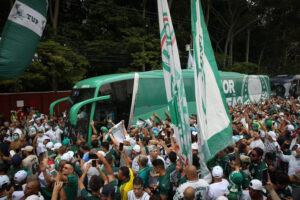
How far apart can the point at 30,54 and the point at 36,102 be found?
13465 millimetres

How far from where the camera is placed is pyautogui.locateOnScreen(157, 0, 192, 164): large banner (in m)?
3.72

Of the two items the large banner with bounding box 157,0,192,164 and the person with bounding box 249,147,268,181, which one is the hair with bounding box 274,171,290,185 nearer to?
the person with bounding box 249,147,268,181

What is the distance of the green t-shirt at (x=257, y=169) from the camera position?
4152mm

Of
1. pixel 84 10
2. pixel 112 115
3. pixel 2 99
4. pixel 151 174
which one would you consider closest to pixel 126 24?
pixel 84 10

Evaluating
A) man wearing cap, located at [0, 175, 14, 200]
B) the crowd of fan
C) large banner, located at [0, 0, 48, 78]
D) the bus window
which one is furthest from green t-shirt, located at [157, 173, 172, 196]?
the bus window

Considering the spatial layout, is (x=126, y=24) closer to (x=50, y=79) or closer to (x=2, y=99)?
(x=50, y=79)

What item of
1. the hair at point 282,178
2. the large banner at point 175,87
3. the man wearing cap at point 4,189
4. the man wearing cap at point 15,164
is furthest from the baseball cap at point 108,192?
the man wearing cap at point 15,164

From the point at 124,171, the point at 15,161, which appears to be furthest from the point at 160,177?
the point at 15,161

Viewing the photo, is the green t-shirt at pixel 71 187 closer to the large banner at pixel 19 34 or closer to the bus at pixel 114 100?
the large banner at pixel 19 34

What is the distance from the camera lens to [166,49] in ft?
12.9

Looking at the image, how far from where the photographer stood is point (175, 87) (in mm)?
3820

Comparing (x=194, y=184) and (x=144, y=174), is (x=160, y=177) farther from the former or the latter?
(x=194, y=184)

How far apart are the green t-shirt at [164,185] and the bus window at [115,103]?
18.6 feet

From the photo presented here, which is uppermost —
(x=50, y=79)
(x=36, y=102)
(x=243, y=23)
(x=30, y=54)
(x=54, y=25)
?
(x=243, y=23)
